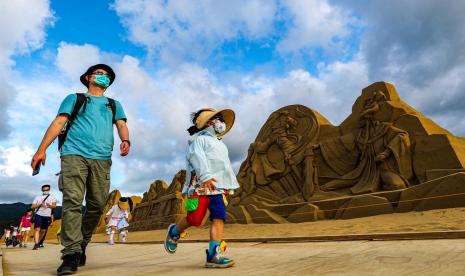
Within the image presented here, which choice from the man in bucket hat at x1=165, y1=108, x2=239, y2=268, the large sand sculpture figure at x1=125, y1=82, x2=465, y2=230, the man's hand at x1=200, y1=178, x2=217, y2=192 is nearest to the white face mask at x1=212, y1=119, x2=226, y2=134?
the man in bucket hat at x1=165, y1=108, x2=239, y2=268

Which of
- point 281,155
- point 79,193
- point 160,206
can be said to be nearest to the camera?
point 79,193

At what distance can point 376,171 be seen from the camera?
8.74 metres

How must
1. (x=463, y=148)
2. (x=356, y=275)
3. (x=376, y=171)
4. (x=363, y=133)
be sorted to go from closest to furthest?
(x=356, y=275) < (x=463, y=148) < (x=376, y=171) < (x=363, y=133)

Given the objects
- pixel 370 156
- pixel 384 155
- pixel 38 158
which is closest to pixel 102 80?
pixel 38 158

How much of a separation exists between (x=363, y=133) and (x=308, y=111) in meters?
2.35

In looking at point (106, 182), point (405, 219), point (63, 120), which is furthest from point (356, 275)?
point (405, 219)

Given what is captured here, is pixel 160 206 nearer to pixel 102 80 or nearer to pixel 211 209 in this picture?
pixel 102 80

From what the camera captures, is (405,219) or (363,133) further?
(363,133)

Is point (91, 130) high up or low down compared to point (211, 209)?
up

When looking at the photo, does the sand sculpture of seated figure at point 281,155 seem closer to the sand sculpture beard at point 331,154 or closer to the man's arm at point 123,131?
the sand sculpture beard at point 331,154

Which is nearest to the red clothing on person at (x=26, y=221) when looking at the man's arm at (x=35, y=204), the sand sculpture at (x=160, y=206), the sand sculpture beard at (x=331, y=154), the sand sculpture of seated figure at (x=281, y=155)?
the man's arm at (x=35, y=204)

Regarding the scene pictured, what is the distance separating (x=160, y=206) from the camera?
19.3m

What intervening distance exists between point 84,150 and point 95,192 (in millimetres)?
364

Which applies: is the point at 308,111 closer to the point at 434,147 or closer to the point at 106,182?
the point at 434,147
